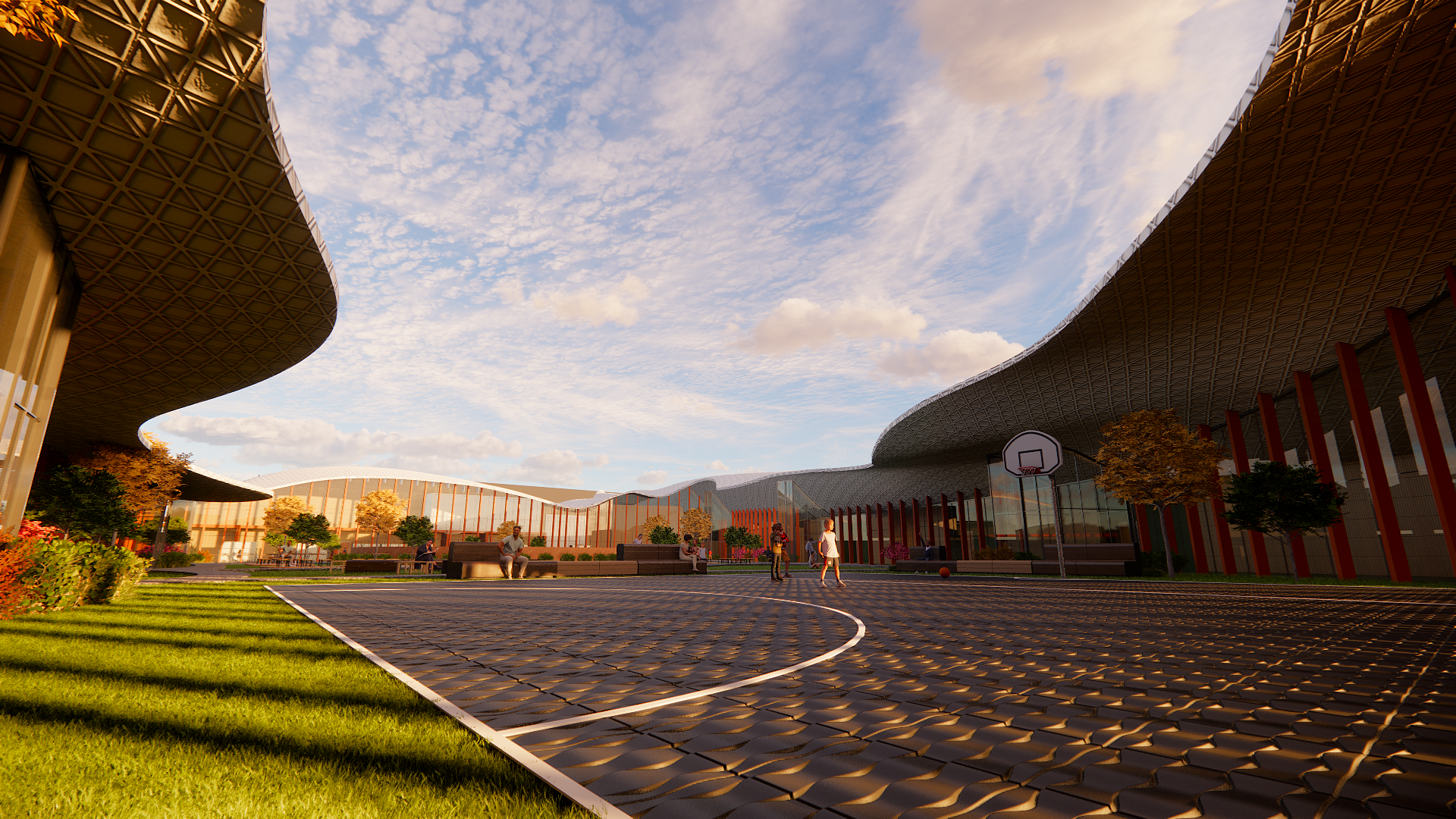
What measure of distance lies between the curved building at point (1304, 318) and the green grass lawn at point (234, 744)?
53.5 feet

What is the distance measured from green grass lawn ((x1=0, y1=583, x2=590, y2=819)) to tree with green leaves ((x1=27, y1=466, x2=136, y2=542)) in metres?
23.3

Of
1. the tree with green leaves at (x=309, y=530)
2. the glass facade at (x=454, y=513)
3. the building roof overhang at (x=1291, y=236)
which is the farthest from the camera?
the glass facade at (x=454, y=513)

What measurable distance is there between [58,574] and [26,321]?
6172mm

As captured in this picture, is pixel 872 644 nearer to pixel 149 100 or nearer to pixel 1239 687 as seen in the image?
pixel 1239 687

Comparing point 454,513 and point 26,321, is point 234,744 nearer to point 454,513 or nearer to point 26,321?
point 26,321

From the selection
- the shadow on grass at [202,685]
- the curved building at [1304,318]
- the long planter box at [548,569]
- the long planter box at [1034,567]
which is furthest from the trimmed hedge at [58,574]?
the long planter box at [1034,567]

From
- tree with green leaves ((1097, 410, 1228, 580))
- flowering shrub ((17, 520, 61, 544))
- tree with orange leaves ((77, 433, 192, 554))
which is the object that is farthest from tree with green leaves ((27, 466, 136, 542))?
tree with green leaves ((1097, 410, 1228, 580))

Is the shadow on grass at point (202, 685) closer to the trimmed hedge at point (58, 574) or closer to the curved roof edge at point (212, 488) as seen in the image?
the trimmed hedge at point (58, 574)

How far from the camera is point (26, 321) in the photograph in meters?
12.0

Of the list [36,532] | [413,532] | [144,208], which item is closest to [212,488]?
[413,532]

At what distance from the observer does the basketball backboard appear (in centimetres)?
2533

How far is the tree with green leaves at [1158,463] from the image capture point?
2419 cm

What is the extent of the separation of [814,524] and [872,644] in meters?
63.2

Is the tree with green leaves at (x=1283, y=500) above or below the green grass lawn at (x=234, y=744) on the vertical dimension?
above
